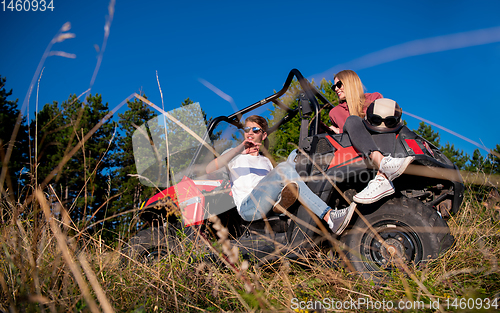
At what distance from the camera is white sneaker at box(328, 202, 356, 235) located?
176 centimetres

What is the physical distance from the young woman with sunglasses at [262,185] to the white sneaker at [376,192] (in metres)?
0.08

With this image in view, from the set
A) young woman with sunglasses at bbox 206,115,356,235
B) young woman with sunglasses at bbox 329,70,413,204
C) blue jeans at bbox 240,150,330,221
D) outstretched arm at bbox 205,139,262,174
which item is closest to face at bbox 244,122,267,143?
young woman with sunglasses at bbox 206,115,356,235

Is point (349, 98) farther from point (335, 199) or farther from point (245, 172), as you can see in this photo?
point (245, 172)

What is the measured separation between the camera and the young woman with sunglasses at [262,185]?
6.40ft

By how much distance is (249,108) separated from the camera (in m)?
3.14

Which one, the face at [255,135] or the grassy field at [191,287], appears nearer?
the grassy field at [191,287]

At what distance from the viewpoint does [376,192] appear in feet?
5.59

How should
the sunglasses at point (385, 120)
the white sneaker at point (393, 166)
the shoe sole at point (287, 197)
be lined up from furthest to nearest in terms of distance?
the shoe sole at point (287, 197)
the sunglasses at point (385, 120)
the white sneaker at point (393, 166)

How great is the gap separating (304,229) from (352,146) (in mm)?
719

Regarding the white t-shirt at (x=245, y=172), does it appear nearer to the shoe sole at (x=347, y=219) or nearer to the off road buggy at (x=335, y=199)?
the off road buggy at (x=335, y=199)

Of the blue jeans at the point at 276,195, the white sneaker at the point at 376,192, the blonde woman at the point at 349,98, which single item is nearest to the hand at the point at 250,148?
the blue jeans at the point at 276,195

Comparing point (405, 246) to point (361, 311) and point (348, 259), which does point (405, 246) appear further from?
point (361, 311)

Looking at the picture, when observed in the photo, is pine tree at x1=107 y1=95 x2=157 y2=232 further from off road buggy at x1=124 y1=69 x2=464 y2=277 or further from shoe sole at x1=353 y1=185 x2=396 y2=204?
shoe sole at x1=353 y1=185 x2=396 y2=204

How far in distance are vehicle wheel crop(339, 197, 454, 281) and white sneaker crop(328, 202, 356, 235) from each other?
0.34ft
